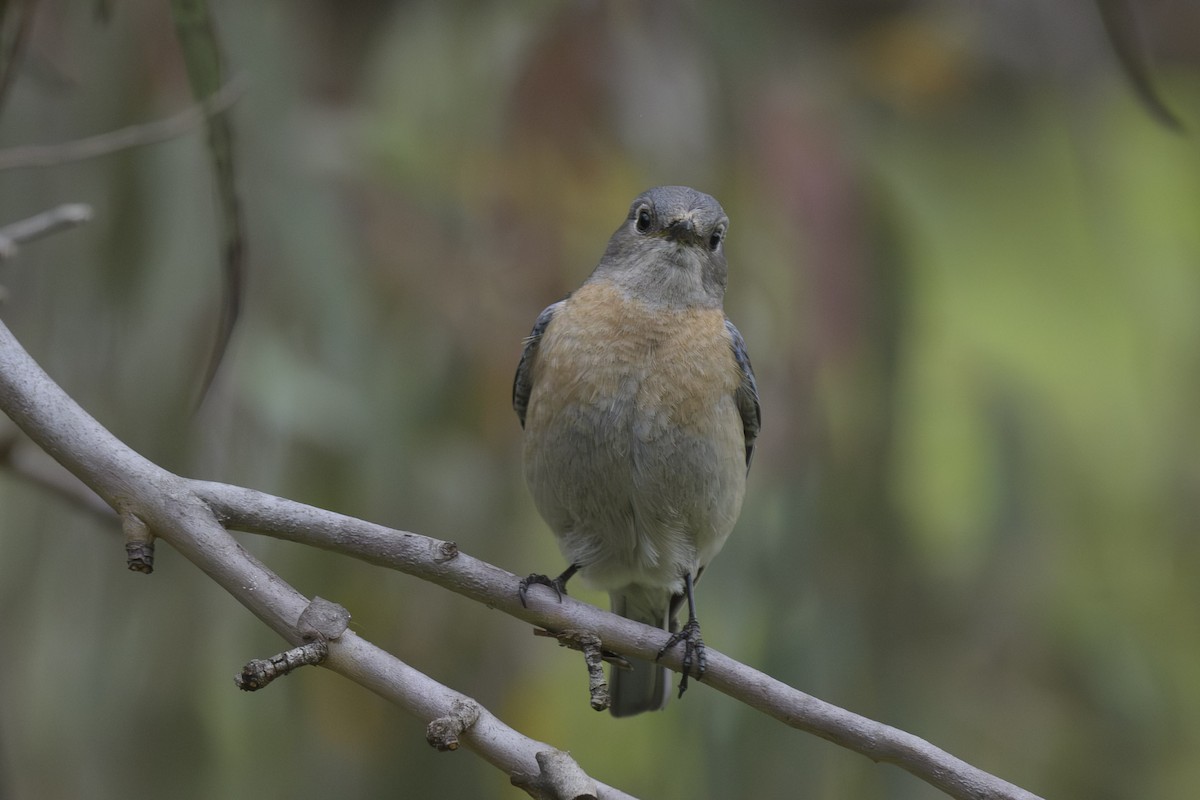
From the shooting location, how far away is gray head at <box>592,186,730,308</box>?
2395 millimetres

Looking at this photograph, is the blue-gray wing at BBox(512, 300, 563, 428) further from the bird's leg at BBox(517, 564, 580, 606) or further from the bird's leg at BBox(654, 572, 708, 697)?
the bird's leg at BBox(654, 572, 708, 697)

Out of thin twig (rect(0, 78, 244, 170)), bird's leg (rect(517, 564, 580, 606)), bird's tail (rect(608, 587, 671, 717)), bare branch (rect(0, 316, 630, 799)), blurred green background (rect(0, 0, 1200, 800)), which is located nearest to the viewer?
bare branch (rect(0, 316, 630, 799))

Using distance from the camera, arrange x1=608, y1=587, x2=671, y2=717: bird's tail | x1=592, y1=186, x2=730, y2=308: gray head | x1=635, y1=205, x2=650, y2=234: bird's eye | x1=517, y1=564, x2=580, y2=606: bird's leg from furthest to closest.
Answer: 1. x1=608, y1=587, x2=671, y2=717: bird's tail
2. x1=635, y1=205, x2=650, y2=234: bird's eye
3. x1=592, y1=186, x2=730, y2=308: gray head
4. x1=517, y1=564, x2=580, y2=606: bird's leg

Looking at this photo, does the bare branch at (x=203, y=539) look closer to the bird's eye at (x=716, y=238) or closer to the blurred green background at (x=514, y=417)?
the bird's eye at (x=716, y=238)

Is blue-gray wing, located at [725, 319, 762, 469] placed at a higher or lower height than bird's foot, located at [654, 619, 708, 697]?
higher

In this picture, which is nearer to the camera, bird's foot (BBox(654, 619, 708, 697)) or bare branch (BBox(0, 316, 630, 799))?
bare branch (BBox(0, 316, 630, 799))

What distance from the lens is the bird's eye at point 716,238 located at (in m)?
2.51

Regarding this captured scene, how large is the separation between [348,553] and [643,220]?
127cm

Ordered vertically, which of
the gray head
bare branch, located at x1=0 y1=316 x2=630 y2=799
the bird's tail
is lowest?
bare branch, located at x1=0 y1=316 x2=630 y2=799

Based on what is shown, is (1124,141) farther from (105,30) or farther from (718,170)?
(105,30)

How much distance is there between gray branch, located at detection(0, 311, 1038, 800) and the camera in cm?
127

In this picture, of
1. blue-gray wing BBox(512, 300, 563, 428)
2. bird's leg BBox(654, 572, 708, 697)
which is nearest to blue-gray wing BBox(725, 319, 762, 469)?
blue-gray wing BBox(512, 300, 563, 428)

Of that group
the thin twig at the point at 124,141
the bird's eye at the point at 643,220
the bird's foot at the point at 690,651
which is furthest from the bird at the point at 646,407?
the thin twig at the point at 124,141

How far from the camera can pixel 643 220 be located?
2512 millimetres
